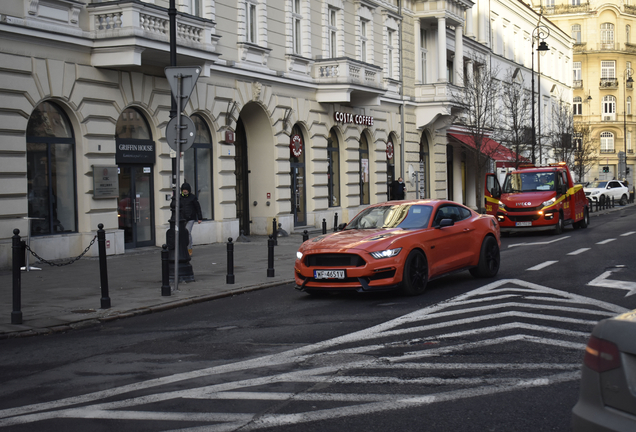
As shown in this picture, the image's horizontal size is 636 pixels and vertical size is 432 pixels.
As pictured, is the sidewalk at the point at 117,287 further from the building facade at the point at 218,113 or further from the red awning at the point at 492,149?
the red awning at the point at 492,149

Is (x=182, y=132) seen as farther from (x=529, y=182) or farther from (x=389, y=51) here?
(x=389, y=51)

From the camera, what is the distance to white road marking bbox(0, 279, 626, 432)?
18.6ft

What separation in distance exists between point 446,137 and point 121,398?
123 feet

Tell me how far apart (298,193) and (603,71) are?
7479cm

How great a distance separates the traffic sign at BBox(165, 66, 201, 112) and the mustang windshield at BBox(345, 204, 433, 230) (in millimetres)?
3486

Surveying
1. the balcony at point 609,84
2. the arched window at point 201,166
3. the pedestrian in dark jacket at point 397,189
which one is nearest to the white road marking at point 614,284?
the arched window at point 201,166

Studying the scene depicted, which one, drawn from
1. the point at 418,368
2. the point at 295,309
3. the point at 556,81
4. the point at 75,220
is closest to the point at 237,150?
the point at 75,220

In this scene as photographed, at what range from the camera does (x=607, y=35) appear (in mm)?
93250

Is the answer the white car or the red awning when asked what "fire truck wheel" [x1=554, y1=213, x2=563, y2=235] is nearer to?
the red awning

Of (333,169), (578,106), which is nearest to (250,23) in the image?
(333,169)

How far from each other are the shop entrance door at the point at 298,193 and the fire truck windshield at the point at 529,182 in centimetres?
732

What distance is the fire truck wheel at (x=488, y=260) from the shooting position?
1370 cm

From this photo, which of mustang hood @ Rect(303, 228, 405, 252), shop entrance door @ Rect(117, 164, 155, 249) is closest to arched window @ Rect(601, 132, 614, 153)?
shop entrance door @ Rect(117, 164, 155, 249)

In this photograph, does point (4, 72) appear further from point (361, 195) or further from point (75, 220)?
point (361, 195)
